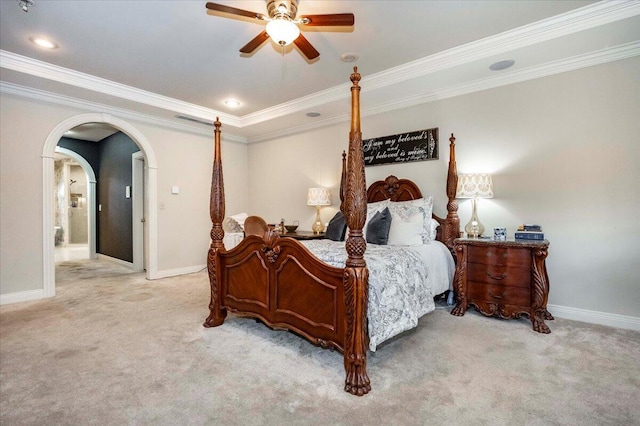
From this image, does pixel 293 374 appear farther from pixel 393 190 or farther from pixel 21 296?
pixel 21 296

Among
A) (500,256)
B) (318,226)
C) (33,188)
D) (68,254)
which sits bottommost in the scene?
(68,254)

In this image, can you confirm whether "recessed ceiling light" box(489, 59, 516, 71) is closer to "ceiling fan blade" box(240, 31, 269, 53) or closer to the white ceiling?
the white ceiling

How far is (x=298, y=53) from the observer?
3240 millimetres

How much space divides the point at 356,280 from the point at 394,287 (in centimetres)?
48

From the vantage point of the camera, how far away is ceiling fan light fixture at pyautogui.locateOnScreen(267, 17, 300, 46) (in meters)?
2.17

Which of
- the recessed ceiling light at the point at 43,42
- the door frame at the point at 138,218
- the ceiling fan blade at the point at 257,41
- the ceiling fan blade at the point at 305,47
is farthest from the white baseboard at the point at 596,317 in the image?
the door frame at the point at 138,218

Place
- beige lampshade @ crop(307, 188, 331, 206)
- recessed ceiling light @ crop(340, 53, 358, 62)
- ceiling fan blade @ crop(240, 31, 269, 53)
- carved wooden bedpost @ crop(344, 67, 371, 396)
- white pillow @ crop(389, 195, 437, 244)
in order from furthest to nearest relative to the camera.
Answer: beige lampshade @ crop(307, 188, 331, 206)
white pillow @ crop(389, 195, 437, 244)
recessed ceiling light @ crop(340, 53, 358, 62)
ceiling fan blade @ crop(240, 31, 269, 53)
carved wooden bedpost @ crop(344, 67, 371, 396)

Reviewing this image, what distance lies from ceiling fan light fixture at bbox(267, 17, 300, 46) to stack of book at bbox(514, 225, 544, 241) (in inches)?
106

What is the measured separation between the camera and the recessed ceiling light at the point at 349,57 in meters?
3.22

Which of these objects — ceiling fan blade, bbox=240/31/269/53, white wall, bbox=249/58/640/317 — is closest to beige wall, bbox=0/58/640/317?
white wall, bbox=249/58/640/317

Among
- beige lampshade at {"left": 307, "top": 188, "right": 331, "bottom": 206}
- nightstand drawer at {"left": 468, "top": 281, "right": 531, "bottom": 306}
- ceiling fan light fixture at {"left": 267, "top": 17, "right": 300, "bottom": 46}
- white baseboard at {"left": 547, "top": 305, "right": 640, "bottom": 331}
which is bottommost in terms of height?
white baseboard at {"left": 547, "top": 305, "right": 640, "bottom": 331}

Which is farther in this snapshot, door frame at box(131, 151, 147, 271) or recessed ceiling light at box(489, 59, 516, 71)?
door frame at box(131, 151, 147, 271)

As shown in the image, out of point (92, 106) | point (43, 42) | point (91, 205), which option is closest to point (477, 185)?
point (43, 42)

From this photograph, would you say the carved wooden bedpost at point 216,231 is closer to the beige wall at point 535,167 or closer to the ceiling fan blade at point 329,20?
the ceiling fan blade at point 329,20
